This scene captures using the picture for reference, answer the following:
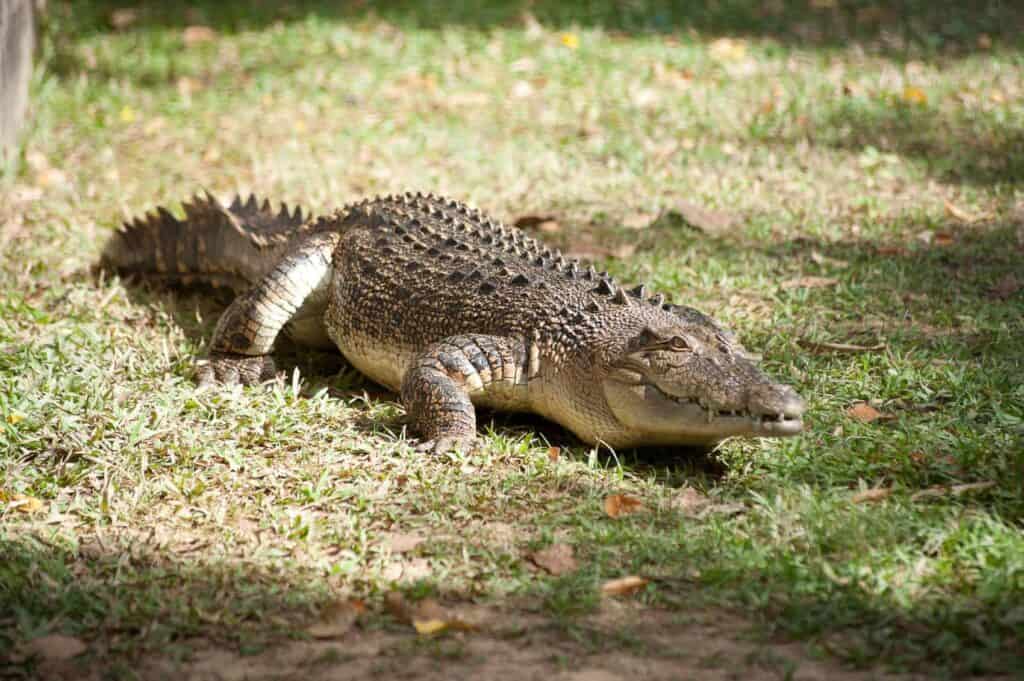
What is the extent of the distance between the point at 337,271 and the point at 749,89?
503 centimetres

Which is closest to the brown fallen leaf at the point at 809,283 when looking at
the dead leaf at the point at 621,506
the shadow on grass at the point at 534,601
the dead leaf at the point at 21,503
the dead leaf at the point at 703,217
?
the dead leaf at the point at 703,217

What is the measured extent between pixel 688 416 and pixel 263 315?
2.38m

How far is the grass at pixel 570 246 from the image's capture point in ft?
11.9

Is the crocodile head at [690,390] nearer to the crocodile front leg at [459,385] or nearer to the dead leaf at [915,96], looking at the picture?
the crocodile front leg at [459,385]

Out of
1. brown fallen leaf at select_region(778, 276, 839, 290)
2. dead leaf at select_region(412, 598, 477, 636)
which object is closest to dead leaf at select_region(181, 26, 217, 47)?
brown fallen leaf at select_region(778, 276, 839, 290)

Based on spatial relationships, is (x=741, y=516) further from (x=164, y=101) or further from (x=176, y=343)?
(x=164, y=101)

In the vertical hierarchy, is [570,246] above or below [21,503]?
above

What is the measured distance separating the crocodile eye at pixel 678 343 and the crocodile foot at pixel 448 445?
0.90 meters

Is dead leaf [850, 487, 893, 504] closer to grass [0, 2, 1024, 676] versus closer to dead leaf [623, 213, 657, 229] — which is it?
grass [0, 2, 1024, 676]

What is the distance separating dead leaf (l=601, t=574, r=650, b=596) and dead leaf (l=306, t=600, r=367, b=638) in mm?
770

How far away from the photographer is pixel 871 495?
407 centimetres

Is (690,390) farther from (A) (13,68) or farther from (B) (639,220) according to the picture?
(A) (13,68)

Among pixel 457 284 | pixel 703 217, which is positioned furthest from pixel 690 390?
pixel 703 217

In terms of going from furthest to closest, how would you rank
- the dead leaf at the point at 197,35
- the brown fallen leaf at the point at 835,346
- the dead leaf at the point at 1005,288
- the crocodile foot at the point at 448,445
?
the dead leaf at the point at 197,35, the dead leaf at the point at 1005,288, the brown fallen leaf at the point at 835,346, the crocodile foot at the point at 448,445
